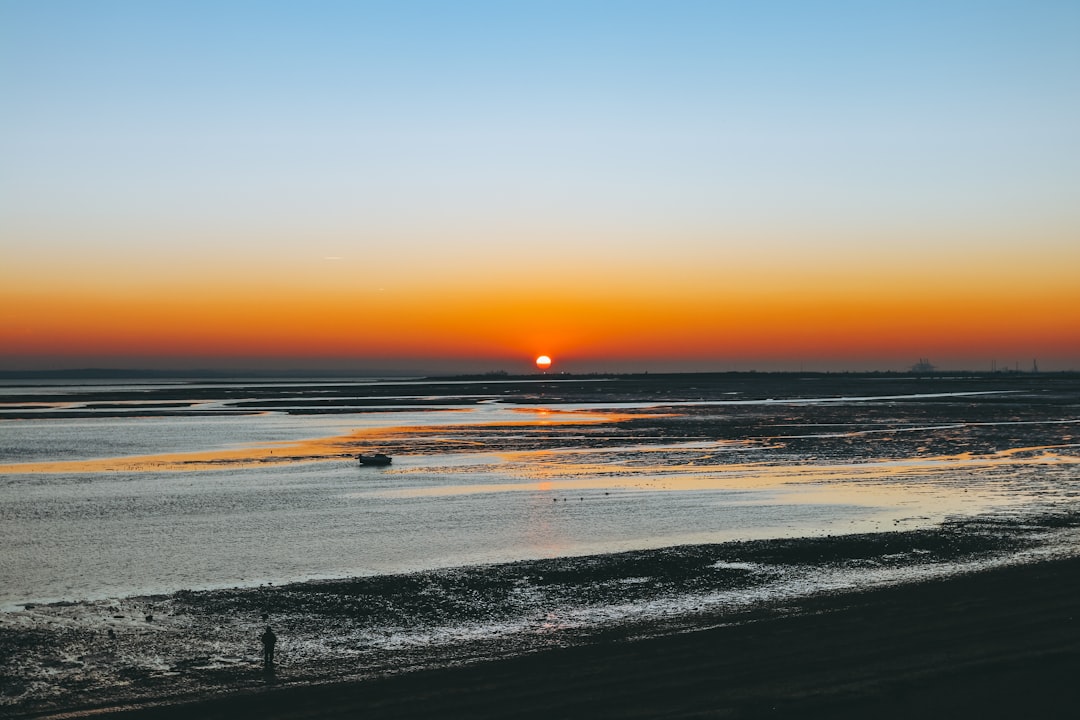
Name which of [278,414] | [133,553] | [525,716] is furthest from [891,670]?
[278,414]

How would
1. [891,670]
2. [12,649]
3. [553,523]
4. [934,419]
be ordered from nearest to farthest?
[891,670] → [12,649] → [553,523] → [934,419]

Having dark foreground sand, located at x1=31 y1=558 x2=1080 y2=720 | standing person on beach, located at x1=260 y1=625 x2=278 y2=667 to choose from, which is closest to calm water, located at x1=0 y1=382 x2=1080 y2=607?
standing person on beach, located at x1=260 y1=625 x2=278 y2=667

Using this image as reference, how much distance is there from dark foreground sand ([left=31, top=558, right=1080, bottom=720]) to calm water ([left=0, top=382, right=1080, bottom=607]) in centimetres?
994

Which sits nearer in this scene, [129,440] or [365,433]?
[129,440]

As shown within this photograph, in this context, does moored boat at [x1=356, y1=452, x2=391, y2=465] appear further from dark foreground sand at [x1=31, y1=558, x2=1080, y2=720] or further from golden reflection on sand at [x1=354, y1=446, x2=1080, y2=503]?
dark foreground sand at [x1=31, y1=558, x2=1080, y2=720]

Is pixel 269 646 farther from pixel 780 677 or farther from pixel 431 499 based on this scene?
pixel 431 499

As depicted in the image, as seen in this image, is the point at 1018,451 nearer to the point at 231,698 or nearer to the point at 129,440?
the point at 231,698

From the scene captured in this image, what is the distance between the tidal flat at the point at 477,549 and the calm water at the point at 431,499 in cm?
18

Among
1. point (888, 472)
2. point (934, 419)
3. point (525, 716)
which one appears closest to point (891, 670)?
point (525, 716)

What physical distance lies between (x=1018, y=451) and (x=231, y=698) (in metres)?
47.3

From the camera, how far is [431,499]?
3781 cm

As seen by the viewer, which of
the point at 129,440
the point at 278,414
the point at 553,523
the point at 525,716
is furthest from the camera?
the point at 278,414

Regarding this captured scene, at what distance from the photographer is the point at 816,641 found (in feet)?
53.9

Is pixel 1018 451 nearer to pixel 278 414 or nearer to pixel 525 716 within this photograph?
pixel 525 716
